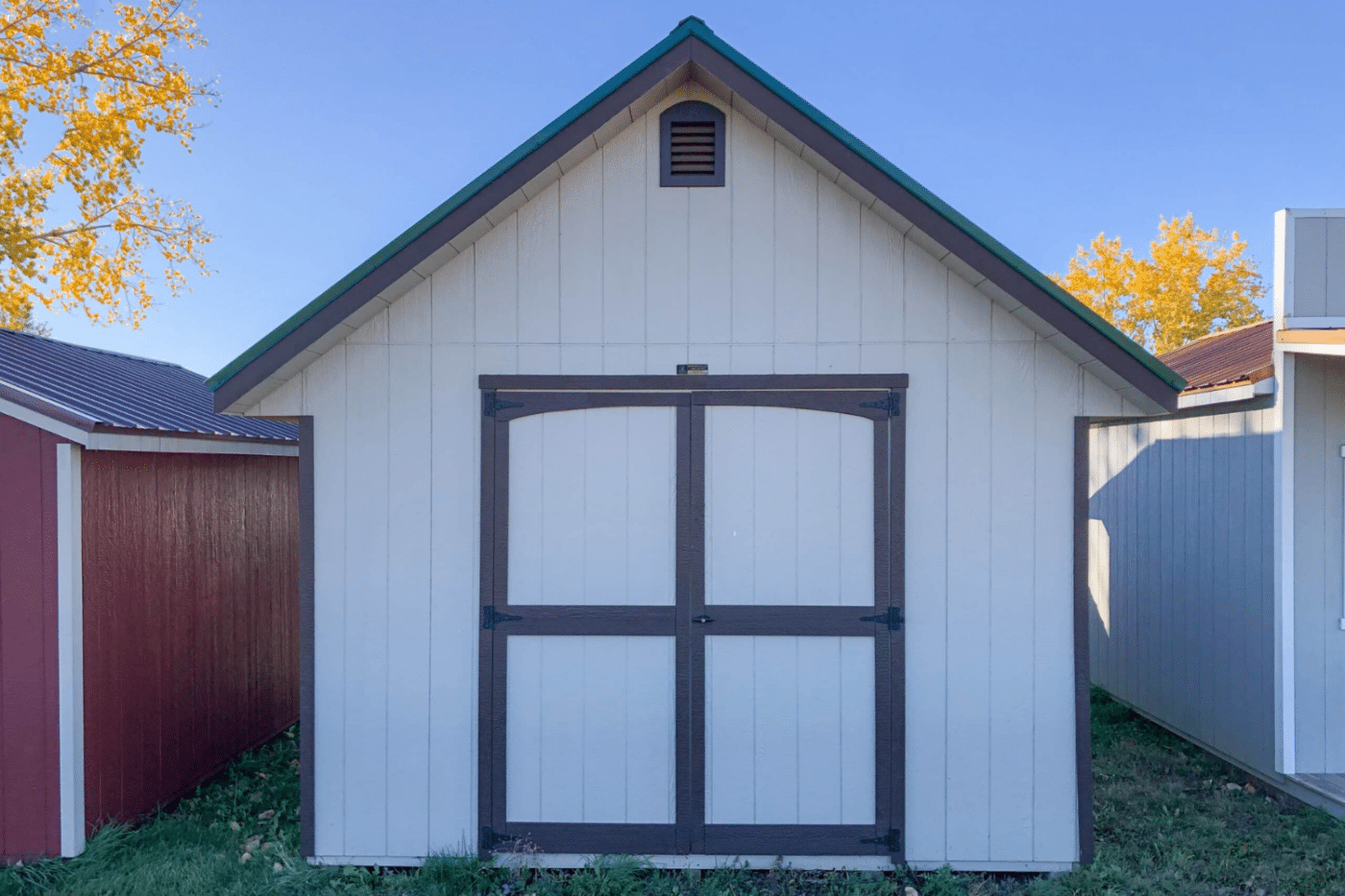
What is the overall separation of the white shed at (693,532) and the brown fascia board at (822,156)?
271 mm

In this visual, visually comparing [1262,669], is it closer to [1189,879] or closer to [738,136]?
[1189,879]

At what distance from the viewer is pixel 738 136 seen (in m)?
4.68

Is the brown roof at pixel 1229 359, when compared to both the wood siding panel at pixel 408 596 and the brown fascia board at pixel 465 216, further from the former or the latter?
the wood siding panel at pixel 408 596

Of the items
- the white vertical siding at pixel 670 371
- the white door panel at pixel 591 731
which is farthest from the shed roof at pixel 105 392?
the white door panel at pixel 591 731

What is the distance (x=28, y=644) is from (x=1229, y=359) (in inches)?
362

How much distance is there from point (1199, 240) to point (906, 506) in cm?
2237

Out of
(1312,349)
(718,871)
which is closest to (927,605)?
(718,871)

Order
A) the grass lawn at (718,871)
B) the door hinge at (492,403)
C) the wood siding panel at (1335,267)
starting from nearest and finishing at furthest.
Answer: the grass lawn at (718,871), the door hinge at (492,403), the wood siding panel at (1335,267)

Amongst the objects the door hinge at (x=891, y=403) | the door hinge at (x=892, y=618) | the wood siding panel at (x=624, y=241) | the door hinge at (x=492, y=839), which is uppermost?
the wood siding panel at (x=624, y=241)

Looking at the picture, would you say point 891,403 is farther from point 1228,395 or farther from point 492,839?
point 492,839

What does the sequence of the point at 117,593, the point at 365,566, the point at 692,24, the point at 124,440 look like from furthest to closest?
the point at 117,593, the point at 124,440, the point at 365,566, the point at 692,24

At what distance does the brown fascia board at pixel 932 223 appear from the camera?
14.2ft

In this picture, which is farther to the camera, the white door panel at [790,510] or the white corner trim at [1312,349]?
the white corner trim at [1312,349]

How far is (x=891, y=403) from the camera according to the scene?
4.67 metres
